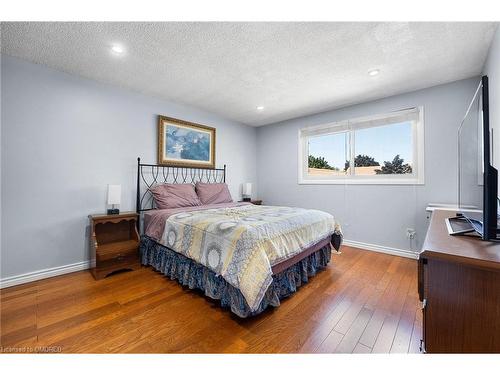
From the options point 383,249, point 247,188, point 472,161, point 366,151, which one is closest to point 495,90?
point 472,161

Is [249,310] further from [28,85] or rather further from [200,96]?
[28,85]

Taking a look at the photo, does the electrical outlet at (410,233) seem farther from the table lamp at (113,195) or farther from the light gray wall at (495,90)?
the table lamp at (113,195)

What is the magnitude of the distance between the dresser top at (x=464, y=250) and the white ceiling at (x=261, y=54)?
1.74m

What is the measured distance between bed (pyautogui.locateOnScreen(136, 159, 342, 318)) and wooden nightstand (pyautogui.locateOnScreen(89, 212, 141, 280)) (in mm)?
174

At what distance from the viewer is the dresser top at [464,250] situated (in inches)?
30.7

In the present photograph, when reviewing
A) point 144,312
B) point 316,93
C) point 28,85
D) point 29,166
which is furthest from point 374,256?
point 28,85

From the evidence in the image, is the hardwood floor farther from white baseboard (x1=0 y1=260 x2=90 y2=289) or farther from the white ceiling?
the white ceiling

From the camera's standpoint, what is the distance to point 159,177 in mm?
3385

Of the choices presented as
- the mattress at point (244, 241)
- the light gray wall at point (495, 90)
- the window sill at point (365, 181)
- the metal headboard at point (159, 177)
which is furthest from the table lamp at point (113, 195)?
the light gray wall at point (495, 90)

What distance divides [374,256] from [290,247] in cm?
187

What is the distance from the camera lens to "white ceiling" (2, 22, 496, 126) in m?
1.80
